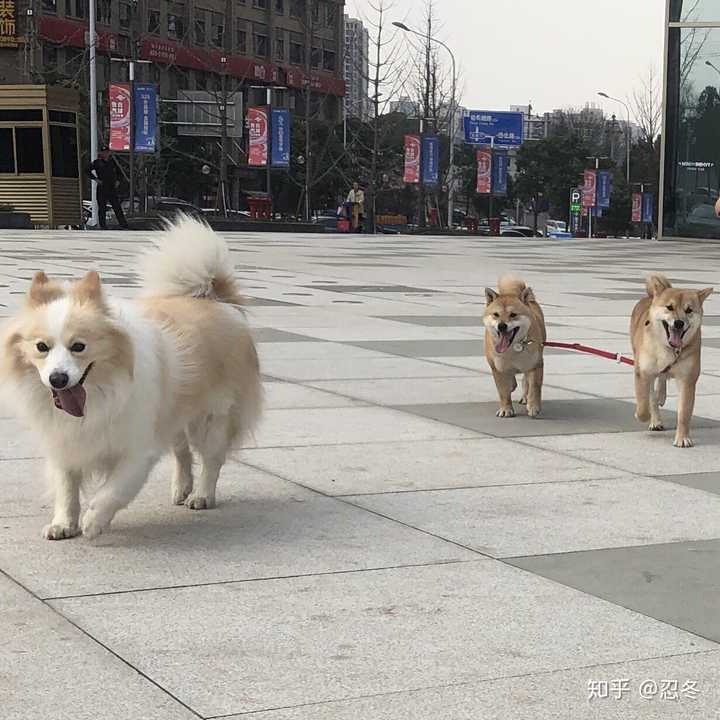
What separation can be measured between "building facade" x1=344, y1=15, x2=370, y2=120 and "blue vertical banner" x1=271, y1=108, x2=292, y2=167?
12830 mm

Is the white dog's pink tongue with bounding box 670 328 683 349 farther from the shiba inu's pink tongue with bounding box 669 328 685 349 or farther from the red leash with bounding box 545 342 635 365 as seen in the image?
the red leash with bounding box 545 342 635 365

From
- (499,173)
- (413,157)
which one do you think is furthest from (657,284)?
(499,173)

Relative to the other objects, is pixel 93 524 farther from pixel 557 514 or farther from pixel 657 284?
pixel 657 284

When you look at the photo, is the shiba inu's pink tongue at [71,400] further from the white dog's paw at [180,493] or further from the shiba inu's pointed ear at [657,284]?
the shiba inu's pointed ear at [657,284]

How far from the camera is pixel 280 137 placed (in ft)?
168

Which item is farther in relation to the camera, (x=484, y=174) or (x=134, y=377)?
(x=484, y=174)

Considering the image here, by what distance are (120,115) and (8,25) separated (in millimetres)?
19198

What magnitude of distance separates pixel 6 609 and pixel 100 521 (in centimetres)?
82

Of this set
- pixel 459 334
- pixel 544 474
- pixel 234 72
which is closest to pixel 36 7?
pixel 234 72

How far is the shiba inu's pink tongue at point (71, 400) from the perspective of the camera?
182 inches

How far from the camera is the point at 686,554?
4.82 m

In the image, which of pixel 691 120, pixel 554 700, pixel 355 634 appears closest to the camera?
pixel 554 700

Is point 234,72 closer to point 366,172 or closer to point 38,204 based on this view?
point 366,172

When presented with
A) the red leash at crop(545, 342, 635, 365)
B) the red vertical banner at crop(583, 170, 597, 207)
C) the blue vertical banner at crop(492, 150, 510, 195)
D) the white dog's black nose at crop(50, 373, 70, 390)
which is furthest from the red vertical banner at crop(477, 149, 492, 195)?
the white dog's black nose at crop(50, 373, 70, 390)
